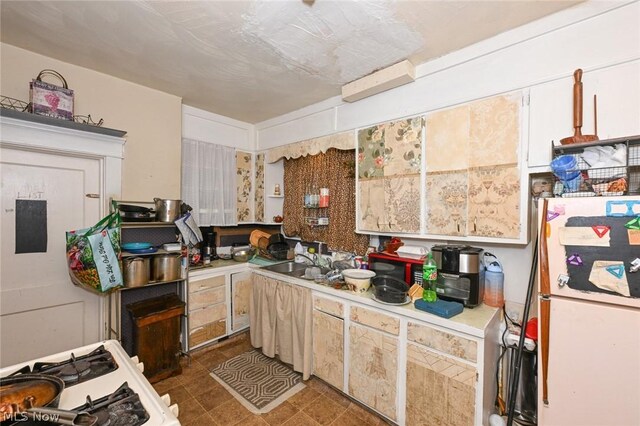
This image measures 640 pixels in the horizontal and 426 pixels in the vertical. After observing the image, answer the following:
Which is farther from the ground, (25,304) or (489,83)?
(489,83)

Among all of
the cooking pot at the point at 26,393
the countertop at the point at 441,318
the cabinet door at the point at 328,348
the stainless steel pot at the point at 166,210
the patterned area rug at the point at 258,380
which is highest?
the stainless steel pot at the point at 166,210

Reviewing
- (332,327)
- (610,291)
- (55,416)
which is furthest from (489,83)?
(55,416)

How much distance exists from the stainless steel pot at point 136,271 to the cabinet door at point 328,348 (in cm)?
159

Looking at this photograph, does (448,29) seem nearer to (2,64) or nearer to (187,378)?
(2,64)

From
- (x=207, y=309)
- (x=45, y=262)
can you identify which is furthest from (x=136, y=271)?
(x=207, y=309)

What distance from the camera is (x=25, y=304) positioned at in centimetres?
212

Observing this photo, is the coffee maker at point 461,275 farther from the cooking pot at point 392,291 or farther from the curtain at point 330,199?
the curtain at point 330,199

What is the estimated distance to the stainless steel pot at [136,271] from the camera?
2.30 meters

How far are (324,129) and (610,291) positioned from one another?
8.17 ft

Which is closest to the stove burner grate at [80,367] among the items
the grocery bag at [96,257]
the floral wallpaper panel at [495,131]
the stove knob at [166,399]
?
the stove knob at [166,399]

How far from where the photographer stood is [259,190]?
374 centimetres

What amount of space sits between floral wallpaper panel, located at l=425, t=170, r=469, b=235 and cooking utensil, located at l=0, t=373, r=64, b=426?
227 centimetres

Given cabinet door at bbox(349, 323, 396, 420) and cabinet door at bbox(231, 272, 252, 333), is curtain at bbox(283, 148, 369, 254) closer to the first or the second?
cabinet door at bbox(231, 272, 252, 333)

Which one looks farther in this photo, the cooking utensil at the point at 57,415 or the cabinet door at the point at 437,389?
the cabinet door at the point at 437,389
